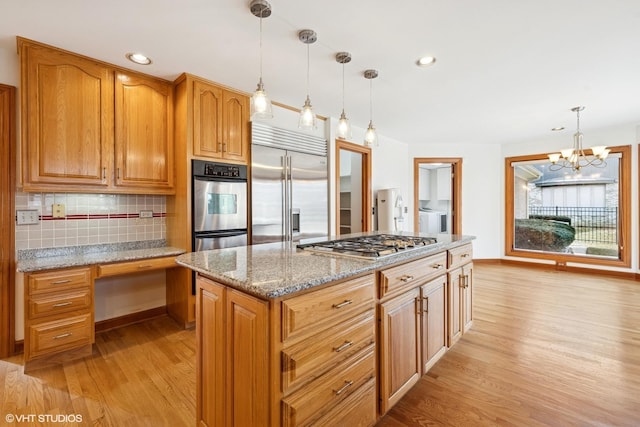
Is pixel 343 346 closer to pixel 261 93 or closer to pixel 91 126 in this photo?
pixel 261 93

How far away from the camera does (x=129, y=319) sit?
2.93 meters

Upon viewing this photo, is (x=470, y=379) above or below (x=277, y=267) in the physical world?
below

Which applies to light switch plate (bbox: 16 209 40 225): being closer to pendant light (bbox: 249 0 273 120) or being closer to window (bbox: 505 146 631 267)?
pendant light (bbox: 249 0 273 120)

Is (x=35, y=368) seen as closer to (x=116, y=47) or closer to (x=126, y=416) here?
(x=126, y=416)

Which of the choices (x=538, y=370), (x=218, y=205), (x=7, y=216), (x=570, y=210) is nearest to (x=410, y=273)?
(x=538, y=370)

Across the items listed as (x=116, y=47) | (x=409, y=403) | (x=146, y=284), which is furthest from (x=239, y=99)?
(x=409, y=403)

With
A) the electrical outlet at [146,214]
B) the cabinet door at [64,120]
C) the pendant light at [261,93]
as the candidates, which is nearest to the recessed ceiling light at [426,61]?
the pendant light at [261,93]

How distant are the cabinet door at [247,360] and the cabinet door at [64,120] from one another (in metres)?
2.04

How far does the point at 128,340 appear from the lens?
2596 mm

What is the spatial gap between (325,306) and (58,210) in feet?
8.69

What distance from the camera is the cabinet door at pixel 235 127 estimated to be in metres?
3.01

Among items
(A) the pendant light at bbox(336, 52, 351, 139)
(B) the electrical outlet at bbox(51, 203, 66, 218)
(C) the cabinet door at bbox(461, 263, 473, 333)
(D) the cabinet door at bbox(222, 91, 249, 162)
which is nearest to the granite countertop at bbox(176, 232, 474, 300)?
(C) the cabinet door at bbox(461, 263, 473, 333)

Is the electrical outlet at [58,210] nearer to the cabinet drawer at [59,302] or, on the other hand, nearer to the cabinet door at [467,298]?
the cabinet drawer at [59,302]

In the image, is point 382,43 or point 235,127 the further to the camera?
point 235,127
